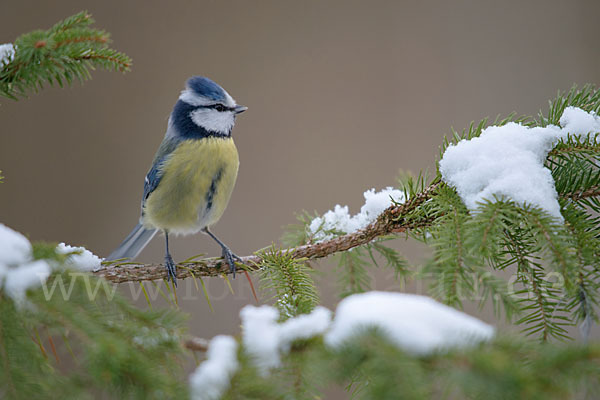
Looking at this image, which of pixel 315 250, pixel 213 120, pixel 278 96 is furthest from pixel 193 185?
pixel 278 96

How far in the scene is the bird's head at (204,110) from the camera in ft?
4.09

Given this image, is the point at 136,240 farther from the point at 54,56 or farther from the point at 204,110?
the point at 54,56

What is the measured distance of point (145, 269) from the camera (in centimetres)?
81

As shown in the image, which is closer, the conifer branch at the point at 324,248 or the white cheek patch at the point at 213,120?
the conifer branch at the point at 324,248

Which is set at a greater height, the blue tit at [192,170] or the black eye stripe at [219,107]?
the black eye stripe at [219,107]

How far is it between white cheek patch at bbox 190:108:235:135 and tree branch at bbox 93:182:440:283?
1.64ft

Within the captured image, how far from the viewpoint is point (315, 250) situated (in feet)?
2.65

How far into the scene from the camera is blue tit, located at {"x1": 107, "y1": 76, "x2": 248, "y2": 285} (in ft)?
3.83

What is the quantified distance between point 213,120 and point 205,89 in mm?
87

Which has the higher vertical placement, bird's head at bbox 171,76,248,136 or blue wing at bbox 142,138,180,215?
bird's head at bbox 171,76,248,136

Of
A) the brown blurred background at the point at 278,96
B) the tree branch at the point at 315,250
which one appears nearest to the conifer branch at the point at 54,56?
the tree branch at the point at 315,250

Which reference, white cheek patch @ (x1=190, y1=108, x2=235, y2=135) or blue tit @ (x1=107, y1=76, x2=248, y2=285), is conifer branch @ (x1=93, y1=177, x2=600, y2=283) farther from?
white cheek patch @ (x1=190, y1=108, x2=235, y2=135)

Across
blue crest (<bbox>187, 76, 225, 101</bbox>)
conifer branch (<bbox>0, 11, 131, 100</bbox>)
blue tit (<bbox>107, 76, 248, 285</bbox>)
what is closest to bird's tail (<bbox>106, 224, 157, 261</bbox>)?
blue tit (<bbox>107, 76, 248, 285</bbox>)

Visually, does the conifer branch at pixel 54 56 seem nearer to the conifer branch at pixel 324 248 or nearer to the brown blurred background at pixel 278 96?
the conifer branch at pixel 324 248
